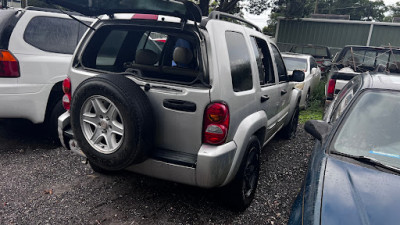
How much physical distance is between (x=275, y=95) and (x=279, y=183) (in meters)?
1.11

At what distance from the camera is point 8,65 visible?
145 inches

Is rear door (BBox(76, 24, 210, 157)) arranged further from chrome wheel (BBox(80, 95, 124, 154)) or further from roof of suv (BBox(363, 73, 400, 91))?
roof of suv (BBox(363, 73, 400, 91))

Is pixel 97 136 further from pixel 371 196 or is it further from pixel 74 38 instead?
pixel 74 38

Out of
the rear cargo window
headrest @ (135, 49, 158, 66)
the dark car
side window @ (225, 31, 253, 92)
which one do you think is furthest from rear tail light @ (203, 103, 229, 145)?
headrest @ (135, 49, 158, 66)

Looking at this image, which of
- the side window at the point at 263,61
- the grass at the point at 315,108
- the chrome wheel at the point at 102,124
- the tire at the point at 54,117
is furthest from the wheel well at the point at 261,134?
the grass at the point at 315,108

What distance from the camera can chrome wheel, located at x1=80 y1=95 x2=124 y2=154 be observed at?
96.0 inches

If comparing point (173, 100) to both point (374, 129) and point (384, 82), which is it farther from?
point (384, 82)

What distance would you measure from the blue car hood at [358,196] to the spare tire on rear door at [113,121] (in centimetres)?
138

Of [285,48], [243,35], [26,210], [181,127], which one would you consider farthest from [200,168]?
[285,48]

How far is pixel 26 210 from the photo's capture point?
2.84 m

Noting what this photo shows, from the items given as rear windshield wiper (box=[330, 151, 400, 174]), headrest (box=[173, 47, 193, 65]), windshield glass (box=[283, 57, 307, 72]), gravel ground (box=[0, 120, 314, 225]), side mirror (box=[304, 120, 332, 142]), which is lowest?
gravel ground (box=[0, 120, 314, 225])

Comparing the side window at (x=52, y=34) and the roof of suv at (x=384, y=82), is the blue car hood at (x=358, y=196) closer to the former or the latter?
the roof of suv at (x=384, y=82)

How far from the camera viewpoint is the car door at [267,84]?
3.34 metres

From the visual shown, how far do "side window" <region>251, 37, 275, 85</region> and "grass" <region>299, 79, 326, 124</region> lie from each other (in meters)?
3.37
